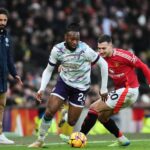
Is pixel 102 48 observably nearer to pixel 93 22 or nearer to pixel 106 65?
pixel 106 65

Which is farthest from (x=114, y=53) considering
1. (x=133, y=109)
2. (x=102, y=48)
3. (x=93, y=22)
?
(x=93, y=22)

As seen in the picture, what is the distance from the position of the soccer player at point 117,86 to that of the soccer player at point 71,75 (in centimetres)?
32

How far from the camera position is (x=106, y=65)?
13.8 m

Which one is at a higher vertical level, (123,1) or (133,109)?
(123,1)

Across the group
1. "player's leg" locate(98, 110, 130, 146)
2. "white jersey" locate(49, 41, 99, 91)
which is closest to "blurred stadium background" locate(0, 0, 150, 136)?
"player's leg" locate(98, 110, 130, 146)

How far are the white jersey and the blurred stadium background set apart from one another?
533 cm

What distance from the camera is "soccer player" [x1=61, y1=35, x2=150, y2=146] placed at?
14.2 m

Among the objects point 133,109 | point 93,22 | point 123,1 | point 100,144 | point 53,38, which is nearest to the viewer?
point 100,144

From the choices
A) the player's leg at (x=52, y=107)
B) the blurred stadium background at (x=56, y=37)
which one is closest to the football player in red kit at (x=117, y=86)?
the player's leg at (x=52, y=107)

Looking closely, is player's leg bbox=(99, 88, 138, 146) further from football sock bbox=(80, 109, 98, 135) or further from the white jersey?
the white jersey

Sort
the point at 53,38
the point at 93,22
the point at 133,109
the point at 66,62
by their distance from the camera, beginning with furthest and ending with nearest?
the point at 93,22 → the point at 53,38 → the point at 133,109 → the point at 66,62

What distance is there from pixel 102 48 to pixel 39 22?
11800mm

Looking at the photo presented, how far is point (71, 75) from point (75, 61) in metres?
0.28

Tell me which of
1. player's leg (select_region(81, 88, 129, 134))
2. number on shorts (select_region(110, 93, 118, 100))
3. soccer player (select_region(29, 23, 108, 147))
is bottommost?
player's leg (select_region(81, 88, 129, 134))
